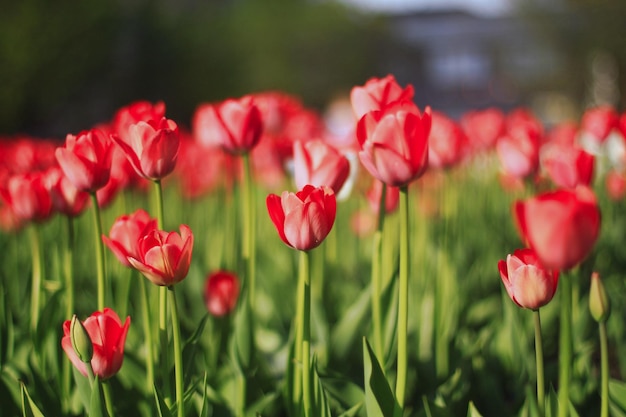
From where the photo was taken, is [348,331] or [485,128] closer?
[348,331]

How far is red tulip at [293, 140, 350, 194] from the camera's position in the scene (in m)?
1.08

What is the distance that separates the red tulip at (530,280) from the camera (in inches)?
34.1

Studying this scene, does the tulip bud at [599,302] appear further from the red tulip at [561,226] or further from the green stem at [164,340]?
the green stem at [164,340]

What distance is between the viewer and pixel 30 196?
1259 mm

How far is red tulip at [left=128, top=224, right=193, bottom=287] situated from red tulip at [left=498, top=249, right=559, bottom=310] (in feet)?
1.38

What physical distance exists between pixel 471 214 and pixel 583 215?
2315 mm

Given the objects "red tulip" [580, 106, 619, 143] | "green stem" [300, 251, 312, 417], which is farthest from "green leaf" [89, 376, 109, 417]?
"red tulip" [580, 106, 619, 143]

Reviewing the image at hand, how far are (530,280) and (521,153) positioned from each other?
74 cm

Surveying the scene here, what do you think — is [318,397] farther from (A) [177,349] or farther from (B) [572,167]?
(B) [572,167]

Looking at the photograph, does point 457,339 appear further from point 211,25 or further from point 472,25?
point 472,25

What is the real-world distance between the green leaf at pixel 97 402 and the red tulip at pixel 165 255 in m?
0.16

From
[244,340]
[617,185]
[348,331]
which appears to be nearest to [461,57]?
[617,185]

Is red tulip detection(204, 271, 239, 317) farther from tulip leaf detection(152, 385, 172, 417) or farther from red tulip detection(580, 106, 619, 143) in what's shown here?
red tulip detection(580, 106, 619, 143)

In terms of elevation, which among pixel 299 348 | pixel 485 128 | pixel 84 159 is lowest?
pixel 299 348
